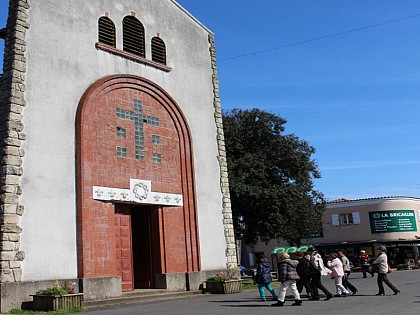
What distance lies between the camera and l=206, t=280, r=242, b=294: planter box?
17547 mm

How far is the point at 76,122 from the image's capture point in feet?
52.5

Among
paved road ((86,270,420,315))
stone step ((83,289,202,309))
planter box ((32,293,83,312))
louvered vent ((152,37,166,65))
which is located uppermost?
louvered vent ((152,37,166,65))

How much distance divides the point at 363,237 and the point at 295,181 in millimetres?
16330

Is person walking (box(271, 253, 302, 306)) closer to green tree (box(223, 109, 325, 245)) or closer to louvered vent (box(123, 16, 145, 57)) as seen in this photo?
louvered vent (box(123, 16, 145, 57))

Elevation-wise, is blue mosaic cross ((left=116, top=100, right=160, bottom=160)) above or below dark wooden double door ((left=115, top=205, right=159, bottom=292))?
above

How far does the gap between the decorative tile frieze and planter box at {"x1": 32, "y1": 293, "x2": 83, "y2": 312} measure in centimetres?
352

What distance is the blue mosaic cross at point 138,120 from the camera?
17747 mm

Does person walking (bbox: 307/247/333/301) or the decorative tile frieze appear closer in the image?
person walking (bbox: 307/247/333/301)

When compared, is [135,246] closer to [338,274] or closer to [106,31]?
[338,274]

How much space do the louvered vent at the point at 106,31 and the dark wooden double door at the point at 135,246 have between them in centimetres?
577

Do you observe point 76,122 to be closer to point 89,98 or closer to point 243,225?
point 89,98

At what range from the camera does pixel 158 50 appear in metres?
19.6

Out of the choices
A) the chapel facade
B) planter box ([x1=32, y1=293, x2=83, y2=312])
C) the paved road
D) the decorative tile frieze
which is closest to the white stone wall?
the chapel facade

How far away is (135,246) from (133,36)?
25.4ft
